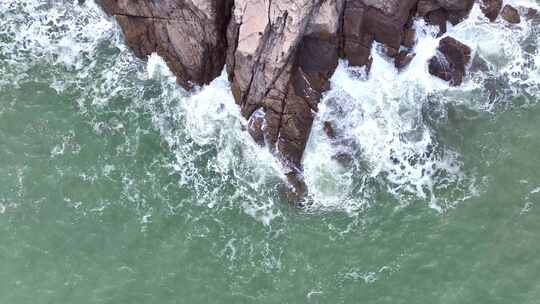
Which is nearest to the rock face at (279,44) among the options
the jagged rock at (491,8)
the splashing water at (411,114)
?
the splashing water at (411,114)

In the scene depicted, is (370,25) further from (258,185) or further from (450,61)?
(258,185)

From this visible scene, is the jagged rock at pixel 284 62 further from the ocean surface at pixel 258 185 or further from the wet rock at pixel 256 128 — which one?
the ocean surface at pixel 258 185

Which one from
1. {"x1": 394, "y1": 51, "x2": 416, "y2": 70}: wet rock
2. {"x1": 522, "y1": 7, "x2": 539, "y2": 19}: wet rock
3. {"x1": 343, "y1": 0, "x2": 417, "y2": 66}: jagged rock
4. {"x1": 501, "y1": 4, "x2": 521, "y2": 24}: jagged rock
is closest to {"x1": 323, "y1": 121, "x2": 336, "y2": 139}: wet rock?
{"x1": 343, "y1": 0, "x2": 417, "y2": 66}: jagged rock

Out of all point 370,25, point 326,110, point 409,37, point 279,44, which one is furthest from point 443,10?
point 279,44

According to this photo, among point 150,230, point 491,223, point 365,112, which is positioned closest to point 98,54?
point 150,230

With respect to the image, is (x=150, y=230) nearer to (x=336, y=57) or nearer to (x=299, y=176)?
(x=299, y=176)
